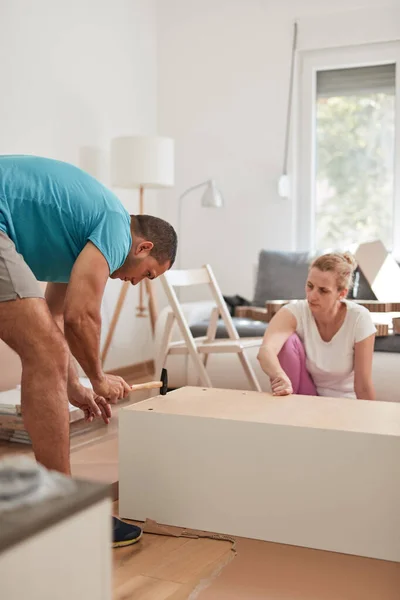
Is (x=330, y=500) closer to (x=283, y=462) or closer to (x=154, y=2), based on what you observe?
(x=283, y=462)

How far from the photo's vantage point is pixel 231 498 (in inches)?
85.4

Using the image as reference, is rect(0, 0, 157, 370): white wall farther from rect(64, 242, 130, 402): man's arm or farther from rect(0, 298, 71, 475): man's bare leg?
rect(0, 298, 71, 475): man's bare leg

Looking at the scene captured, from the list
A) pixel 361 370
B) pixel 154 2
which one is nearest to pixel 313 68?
pixel 154 2

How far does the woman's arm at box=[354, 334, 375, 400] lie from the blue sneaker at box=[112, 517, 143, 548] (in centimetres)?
102

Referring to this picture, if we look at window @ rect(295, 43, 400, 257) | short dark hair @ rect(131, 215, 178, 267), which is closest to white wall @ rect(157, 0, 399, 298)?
window @ rect(295, 43, 400, 257)

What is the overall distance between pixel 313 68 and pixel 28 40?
2111mm

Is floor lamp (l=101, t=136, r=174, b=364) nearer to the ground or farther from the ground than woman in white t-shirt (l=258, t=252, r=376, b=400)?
farther from the ground

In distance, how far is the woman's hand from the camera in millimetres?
2566

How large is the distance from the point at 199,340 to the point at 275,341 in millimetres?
1298

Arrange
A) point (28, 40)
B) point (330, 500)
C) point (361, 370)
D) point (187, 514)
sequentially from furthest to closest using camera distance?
point (28, 40) < point (361, 370) < point (187, 514) < point (330, 500)

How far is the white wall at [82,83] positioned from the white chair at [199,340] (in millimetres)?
882

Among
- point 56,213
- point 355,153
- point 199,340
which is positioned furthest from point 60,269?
point 355,153

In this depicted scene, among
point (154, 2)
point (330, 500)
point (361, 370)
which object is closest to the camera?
point (330, 500)

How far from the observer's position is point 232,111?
5688 mm
